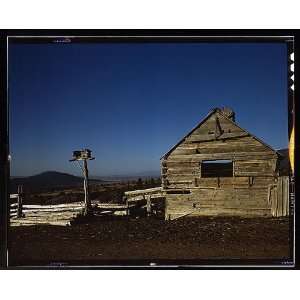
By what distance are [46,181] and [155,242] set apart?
2.86ft

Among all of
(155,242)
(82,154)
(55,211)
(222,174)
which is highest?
(82,154)

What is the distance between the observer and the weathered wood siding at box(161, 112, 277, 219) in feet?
9.59

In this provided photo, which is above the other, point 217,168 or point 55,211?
point 217,168

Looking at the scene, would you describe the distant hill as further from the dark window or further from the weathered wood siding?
the dark window

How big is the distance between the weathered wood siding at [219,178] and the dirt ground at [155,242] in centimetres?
9

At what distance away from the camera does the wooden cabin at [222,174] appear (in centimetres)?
291

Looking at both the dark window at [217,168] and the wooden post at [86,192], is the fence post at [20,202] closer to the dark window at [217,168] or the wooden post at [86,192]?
the wooden post at [86,192]

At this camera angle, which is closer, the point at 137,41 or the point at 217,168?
the point at 137,41

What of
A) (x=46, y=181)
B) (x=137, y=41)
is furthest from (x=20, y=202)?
(x=137, y=41)

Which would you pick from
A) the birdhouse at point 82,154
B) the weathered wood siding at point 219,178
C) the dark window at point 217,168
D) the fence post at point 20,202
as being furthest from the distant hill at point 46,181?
the dark window at point 217,168

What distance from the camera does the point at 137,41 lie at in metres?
2.87

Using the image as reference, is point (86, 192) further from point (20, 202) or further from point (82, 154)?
point (20, 202)

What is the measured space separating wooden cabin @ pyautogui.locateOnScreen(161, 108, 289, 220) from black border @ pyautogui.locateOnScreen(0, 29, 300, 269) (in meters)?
0.20

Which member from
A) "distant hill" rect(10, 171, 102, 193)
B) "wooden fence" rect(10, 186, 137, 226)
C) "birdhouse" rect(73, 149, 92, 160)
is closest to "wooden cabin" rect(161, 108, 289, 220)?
"wooden fence" rect(10, 186, 137, 226)
